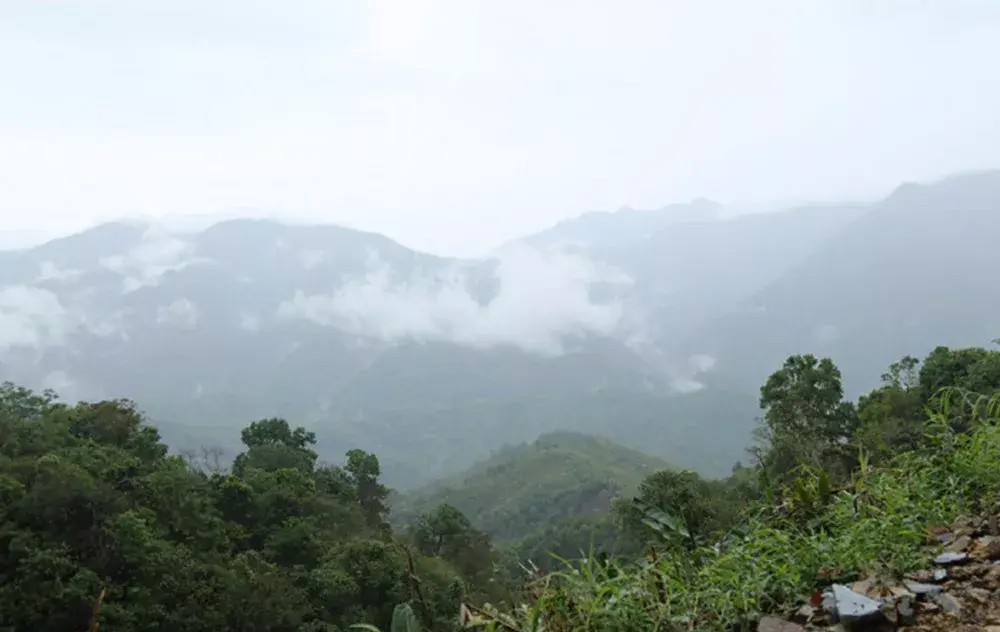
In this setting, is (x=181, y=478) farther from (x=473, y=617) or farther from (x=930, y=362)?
(x=930, y=362)

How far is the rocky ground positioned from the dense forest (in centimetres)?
14

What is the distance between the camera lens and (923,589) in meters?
2.97

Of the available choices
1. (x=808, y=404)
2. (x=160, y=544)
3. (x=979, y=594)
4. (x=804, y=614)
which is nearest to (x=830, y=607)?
(x=804, y=614)

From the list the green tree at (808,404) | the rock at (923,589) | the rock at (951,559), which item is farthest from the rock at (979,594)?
the green tree at (808,404)

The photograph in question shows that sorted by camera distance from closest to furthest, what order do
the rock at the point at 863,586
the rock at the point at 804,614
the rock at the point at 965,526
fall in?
1. the rock at the point at 804,614
2. the rock at the point at 863,586
3. the rock at the point at 965,526

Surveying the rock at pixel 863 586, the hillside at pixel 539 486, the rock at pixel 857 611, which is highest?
the rock at pixel 857 611

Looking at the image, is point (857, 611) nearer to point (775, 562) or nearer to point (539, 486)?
point (775, 562)

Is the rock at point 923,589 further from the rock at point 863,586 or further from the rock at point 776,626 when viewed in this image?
the rock at point 776,626

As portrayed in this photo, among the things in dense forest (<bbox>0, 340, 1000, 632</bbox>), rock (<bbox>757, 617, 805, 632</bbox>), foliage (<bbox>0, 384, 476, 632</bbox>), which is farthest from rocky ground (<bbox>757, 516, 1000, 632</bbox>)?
foliage (<bbox>0, 384, 476, 632</bbox>)

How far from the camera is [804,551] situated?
3322mm

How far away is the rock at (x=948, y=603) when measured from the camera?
9.26ft

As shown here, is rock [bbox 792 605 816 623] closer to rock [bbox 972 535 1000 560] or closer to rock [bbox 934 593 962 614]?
rock [bbox 934 593 962 614]

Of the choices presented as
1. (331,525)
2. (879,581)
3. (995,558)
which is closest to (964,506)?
(995,558)

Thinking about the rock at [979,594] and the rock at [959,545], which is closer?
the rock at [979,594]
